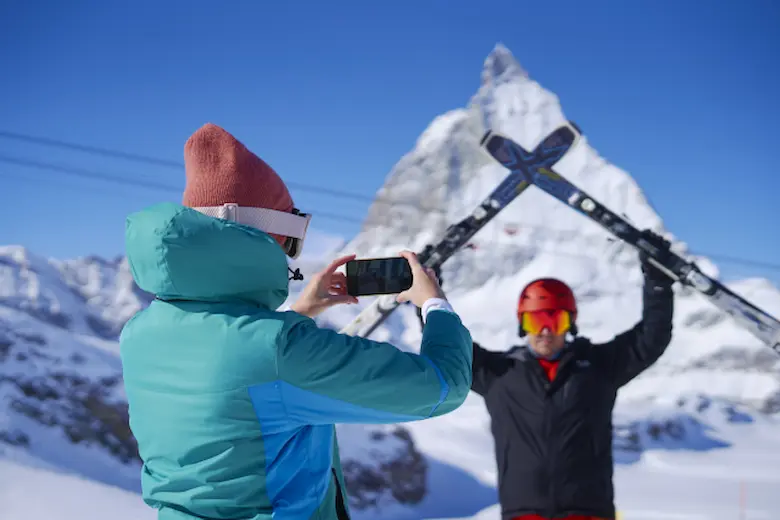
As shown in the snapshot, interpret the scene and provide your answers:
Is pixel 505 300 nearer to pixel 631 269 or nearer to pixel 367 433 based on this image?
pixel 631 269

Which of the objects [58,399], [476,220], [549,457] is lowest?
[58,399]

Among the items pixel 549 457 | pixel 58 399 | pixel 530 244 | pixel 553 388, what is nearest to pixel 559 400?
pixel 553 388

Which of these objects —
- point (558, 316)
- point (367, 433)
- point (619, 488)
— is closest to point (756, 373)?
point (619, 488)

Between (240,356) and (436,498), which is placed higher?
(240,356)

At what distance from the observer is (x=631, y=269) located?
2975 inches

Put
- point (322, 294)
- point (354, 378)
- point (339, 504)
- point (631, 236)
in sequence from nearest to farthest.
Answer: point (354, 378) → point (339, 504) → point (322, 294) → point (631, 236)

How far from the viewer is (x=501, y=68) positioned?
105 meters

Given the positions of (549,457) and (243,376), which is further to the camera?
(549,457)

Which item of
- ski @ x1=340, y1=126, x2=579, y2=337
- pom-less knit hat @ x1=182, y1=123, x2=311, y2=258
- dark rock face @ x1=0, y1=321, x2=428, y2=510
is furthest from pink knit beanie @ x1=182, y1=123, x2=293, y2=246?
dark rock face @ x1=0, y1=321, x2=428, y2=510

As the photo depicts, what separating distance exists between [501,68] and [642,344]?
107900 millimetres

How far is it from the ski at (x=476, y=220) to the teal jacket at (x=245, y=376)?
519 centimetres

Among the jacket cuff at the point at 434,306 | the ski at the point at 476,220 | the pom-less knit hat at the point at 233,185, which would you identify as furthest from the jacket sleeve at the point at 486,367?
the ski at the point at 476,220

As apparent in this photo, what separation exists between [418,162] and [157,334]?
94.6 metres

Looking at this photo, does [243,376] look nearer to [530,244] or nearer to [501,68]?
[530,244]
